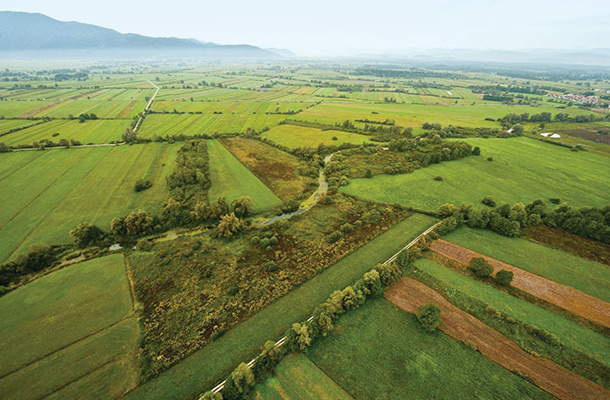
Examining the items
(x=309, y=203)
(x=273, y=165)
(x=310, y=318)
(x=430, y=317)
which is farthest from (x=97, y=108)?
(x=430, y=317)

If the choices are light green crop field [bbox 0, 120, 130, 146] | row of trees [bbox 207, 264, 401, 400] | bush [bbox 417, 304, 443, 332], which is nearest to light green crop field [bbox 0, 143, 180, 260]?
light green crop field [bbox 0, 120, 130, 146]

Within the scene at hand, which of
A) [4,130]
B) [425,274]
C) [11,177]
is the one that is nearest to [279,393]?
[425,274]

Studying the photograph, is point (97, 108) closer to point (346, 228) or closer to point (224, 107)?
point (224, 107)

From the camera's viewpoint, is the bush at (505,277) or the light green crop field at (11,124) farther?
the light green crop field at (11,124)

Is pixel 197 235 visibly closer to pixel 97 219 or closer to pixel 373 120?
pixel 97 219

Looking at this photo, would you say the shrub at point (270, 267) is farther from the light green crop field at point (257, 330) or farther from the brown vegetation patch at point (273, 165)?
the brown vegetation patch at point (273, 165)

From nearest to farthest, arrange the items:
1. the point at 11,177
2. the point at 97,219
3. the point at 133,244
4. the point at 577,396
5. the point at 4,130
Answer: the point at 577,396, the point at 133,244, the point at 97,219, the point at 11,177, the point at 4,130

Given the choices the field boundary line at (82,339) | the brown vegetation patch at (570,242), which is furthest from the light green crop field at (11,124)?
the brown vegetation patch at (570,242)

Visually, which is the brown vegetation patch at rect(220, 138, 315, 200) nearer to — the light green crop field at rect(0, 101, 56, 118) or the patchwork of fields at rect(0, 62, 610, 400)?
the patchwork of fields at rect(0, 62, 610, 400)
